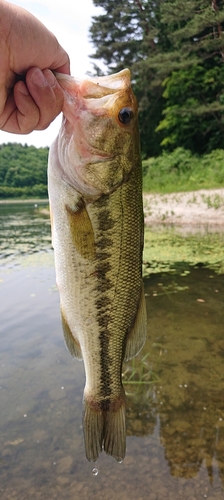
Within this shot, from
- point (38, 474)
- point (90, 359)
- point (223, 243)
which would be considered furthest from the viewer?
point (223, 243)

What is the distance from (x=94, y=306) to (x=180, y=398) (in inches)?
98.4

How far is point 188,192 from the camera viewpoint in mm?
18422

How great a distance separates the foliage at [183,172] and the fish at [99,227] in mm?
16886

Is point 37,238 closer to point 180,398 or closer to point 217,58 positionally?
point 180,398

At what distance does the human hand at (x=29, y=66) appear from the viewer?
5.62ft

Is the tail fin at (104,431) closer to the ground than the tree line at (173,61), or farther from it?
closer to the ground

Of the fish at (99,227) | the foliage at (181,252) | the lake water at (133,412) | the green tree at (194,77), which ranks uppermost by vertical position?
the green tree at (194,77)

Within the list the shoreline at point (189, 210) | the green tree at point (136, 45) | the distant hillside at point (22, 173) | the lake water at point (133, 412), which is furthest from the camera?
the distant hillside at point (22, 173)

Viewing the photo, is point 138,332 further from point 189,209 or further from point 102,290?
point 189,209

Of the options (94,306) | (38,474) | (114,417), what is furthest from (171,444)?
(94,306)

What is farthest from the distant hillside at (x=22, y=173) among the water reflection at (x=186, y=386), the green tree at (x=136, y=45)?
the water reflection at (x=186, y=386)

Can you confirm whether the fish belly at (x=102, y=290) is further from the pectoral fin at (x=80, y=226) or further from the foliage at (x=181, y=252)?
the foliage at (x=181, y=252)

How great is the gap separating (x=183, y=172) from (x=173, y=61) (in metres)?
7.82

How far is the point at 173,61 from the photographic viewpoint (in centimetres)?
2561
